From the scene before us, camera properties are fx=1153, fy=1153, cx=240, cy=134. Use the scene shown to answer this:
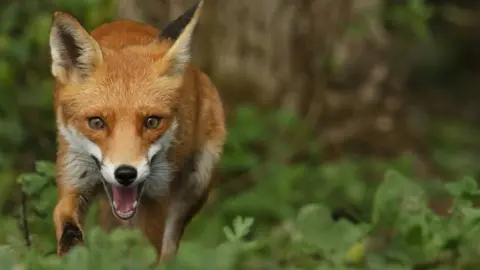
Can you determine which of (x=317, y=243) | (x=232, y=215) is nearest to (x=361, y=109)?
(x=232, y=215)

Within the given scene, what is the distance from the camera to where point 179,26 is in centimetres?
595

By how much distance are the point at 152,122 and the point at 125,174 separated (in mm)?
379

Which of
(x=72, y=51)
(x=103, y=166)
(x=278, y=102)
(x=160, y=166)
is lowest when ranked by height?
(x=278, y=102)

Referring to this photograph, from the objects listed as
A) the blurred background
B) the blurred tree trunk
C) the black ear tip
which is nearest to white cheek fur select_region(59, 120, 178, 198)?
the black ear tip

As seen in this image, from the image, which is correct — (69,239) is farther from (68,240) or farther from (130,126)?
(130,126)

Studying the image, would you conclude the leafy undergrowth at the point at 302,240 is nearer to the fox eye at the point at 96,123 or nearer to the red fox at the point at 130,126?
the red fox at the point at 130,126

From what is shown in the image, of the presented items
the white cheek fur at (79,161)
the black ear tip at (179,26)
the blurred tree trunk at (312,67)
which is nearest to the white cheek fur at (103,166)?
the white cheek fur at (79,161)

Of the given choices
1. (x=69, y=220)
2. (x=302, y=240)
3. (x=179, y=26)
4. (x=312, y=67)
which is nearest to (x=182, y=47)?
(x=179, y=26)

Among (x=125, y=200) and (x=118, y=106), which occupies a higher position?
(x=118, y=106)

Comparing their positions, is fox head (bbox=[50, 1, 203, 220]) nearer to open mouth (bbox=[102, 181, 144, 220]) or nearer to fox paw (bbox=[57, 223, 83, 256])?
open mouth (bbox=[102, 181, 144, 220])

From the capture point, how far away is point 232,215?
8.01 meters

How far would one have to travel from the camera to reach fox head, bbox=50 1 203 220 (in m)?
5.40

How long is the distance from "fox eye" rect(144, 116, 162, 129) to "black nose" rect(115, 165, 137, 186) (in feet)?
1.00

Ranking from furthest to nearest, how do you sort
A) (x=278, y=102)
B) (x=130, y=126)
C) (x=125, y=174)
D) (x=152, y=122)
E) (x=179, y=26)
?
(x=278, y=102) < (x=179, y=26) < (x=152, y=122) < (x=130, y=126) < (x=125, y=174)
